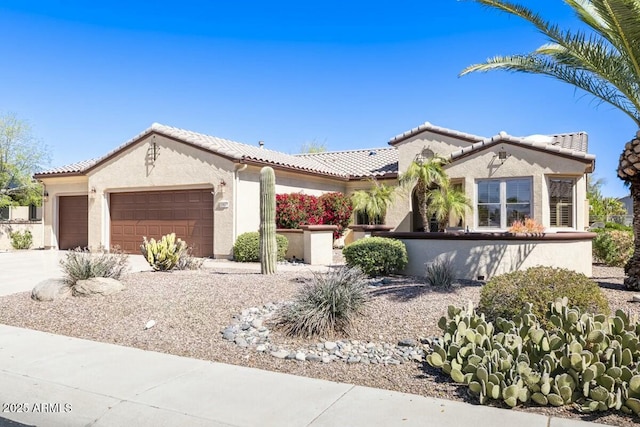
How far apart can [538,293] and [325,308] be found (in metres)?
3.04

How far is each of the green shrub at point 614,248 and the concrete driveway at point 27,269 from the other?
14841 mm

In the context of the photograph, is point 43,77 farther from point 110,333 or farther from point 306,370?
point 306,370

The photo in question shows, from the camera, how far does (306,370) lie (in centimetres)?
612

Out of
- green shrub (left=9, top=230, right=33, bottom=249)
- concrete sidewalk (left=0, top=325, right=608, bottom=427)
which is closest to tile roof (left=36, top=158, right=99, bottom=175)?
green shrub (left=9, top=230, right=33, bottom=249)

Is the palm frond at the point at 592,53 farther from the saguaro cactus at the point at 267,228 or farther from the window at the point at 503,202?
the window at the point at 503,202

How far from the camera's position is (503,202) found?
1834 centimetres

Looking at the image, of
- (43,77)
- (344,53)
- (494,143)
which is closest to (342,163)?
(344,53)

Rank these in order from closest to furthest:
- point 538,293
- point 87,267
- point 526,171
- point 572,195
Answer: point 538,293 < point 87,267 < point 572,195 < point 526,171

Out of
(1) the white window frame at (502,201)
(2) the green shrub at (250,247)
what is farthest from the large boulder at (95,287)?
(1) the white window frame at (502,201)

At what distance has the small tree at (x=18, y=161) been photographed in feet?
91.6

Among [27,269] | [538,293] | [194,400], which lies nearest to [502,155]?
[538,293]

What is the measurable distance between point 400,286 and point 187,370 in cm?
538

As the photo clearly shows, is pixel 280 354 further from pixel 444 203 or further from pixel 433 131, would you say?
pixel 433 131

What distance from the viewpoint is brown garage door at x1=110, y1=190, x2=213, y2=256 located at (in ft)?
62.1
